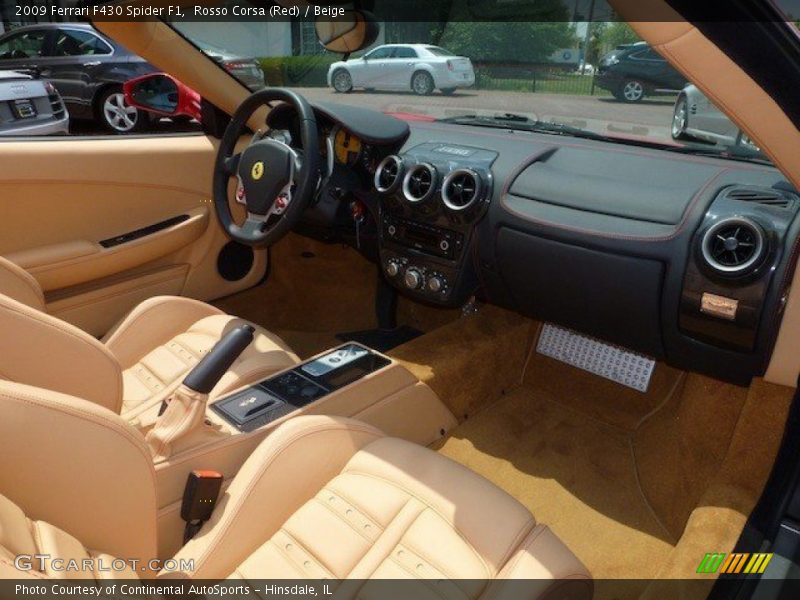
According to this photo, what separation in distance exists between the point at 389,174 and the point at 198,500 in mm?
1251

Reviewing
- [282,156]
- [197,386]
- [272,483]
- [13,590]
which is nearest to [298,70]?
[282,156]

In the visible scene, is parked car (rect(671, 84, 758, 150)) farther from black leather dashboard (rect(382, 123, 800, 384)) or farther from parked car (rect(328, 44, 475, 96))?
parked car (rect(328, 44, 475, 96))

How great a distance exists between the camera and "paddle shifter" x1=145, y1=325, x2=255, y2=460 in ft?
4.90

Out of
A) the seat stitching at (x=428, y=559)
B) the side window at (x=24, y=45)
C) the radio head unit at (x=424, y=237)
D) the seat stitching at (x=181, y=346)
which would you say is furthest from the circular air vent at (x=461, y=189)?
the side window at (x=24, y=45)

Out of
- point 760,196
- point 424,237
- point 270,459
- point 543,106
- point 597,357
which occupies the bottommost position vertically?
point 597,357

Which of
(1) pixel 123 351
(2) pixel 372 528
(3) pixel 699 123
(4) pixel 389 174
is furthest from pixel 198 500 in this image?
(3) pixel 699 123

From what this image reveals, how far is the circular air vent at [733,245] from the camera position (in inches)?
58.7

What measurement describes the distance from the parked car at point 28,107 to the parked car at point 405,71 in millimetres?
4381

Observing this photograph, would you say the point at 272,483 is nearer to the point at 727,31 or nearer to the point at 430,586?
the point at 430,586

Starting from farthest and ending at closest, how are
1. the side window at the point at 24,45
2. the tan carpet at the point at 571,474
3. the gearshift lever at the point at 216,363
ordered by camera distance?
the side window at the point at 24,45 → the tan carpet at the point at 571,474 → the gearshift lever at the point at 216,363

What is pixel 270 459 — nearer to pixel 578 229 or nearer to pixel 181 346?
pixel 181 346

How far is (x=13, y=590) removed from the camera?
28.8 inches

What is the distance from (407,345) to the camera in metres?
2.28

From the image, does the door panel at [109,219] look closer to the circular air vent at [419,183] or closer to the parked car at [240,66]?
the parked car at [240,66]
